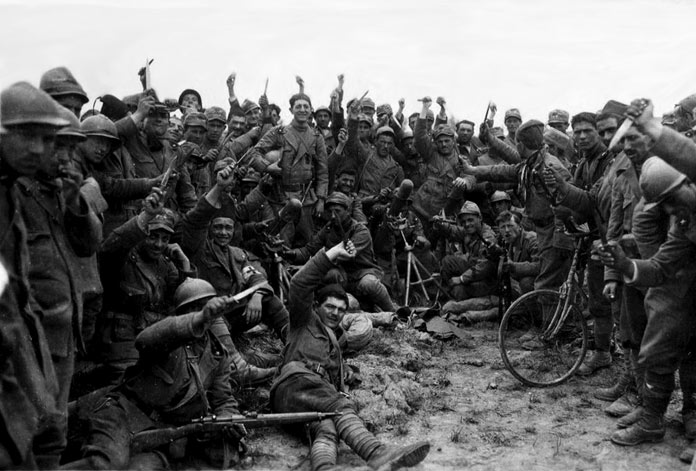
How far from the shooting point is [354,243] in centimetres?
1087

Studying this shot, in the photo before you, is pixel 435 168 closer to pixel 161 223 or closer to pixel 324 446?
pixel 161 223

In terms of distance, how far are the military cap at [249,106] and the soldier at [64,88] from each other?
22.5 feet

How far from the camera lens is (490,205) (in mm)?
12508

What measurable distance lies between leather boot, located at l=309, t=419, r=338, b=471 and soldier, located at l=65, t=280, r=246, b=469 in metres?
0.67

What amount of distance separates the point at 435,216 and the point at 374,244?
1.21 meters

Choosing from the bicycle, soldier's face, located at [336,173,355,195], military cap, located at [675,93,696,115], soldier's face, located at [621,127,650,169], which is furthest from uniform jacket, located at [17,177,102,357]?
military cap, located at [675,93,696,115]

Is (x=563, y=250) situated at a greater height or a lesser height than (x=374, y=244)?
greater

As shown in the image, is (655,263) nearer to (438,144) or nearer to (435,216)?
(435,216)

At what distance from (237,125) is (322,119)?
1.89 metres

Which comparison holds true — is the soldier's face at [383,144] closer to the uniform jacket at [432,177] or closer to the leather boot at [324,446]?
the uniform jacket at [432,177]

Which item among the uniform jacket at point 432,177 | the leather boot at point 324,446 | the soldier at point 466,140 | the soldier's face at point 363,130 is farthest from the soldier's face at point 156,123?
the soldier at point 466,140

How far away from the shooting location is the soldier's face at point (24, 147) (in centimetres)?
405

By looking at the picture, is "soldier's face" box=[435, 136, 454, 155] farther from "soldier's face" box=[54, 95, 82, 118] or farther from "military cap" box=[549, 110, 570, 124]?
"soldier's face" box=[54, 95, 82, 118]

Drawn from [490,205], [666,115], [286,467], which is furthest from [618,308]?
[490,205]
